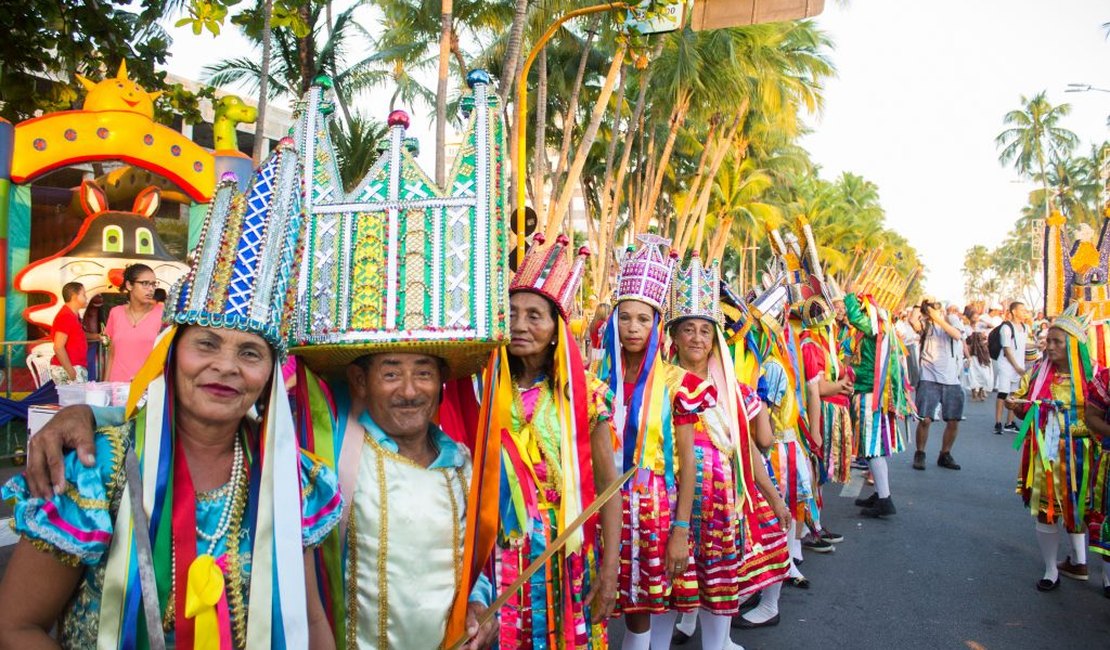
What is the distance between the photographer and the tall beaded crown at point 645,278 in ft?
12.9

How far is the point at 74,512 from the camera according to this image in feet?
5.21

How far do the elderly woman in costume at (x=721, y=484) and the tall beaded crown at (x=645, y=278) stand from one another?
1.21 feet

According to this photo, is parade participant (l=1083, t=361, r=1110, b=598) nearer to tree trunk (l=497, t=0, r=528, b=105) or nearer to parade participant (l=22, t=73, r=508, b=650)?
parade participant (l=22, t=73, r=508, b=650)

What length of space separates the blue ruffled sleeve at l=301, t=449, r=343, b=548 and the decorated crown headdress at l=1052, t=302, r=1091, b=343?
540cm

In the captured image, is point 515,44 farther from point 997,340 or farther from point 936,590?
point 936,590

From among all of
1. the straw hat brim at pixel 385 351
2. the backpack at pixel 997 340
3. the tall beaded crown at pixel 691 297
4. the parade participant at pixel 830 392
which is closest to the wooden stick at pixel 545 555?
the straw hat brim at pixel 385 351

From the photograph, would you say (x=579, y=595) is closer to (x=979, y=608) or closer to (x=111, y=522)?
(x=111, y=522)

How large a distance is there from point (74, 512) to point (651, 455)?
8.51ft

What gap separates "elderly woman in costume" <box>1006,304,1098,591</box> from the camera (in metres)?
5.40

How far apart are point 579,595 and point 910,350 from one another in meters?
10.5

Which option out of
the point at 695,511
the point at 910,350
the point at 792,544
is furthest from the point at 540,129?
the point at 695,511

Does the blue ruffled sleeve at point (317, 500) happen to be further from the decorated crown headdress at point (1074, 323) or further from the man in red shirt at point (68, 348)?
the man in red shirt at point (68, 348)

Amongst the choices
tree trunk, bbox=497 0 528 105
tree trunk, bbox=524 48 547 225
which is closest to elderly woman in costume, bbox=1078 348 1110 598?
tree trunk, bbox=497 0 528 105

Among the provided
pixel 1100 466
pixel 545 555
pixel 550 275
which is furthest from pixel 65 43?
pixel 1100 466
